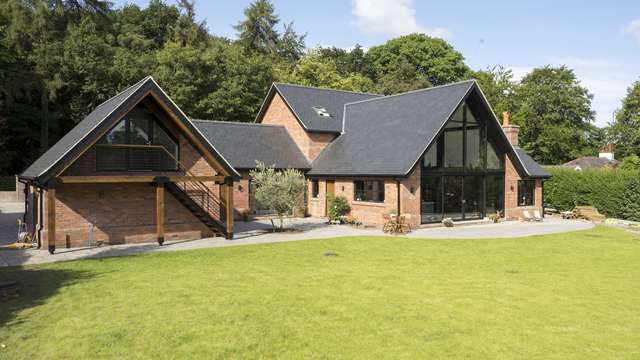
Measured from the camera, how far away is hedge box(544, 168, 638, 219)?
30.5 m

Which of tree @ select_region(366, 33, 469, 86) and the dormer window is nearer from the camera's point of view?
the dormer window

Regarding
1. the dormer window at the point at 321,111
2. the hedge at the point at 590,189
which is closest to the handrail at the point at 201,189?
the dormer window at the point at 321,111

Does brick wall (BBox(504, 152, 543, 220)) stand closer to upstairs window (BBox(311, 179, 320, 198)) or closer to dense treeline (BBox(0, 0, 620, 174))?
upstairs window (BBox(311, 179, 320, 198))

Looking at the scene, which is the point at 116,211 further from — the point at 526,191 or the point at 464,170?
the point at 526,191

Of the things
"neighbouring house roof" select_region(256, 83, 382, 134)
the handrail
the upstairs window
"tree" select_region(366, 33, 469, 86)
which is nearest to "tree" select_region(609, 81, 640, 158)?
"tree" select_region(366, 33, 469, 86)

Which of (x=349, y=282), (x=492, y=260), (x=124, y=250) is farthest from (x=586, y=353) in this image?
(x=124, y=250)

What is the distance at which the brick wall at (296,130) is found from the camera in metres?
31.8

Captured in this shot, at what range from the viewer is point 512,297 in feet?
35.6

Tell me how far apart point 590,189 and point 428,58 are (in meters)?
→ 42.1

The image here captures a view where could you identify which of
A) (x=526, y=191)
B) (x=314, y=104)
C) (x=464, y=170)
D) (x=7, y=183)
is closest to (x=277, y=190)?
(x=464, y=170)

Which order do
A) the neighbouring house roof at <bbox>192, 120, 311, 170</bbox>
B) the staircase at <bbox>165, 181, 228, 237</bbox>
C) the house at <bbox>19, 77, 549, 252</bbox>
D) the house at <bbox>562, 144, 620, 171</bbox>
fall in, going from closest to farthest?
the house at <bbox>19, 77, 549, 252</bbox> → the staircase at <bbox>165, 181, 228, 237</bbox> → the neighbouring house roof at <bbox>192, 120, 311, 170</bbox> → the house at <bbox>562, 144, 620, 171</bbox>

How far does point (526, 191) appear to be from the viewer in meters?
30.2

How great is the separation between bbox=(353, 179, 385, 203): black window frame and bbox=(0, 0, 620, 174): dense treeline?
20.7m

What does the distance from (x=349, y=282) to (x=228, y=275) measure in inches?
134
